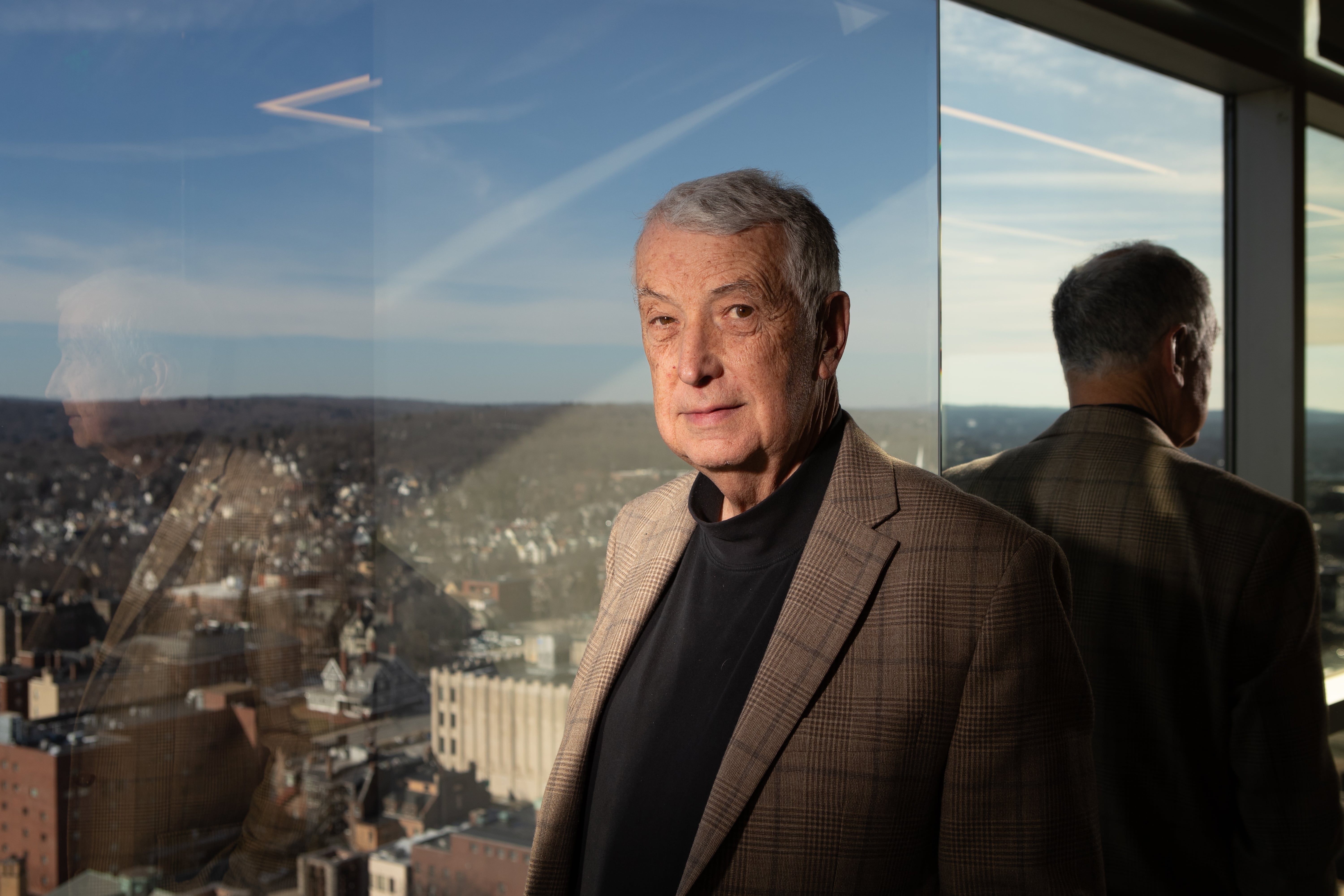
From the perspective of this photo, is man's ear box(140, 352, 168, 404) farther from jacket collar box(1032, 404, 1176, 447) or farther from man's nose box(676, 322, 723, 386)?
jacket collar box(1032, 404, 1176, 447)

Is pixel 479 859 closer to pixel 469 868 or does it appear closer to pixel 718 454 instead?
pixel 469 868

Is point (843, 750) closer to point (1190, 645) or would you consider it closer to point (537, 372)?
point (1190, 645)

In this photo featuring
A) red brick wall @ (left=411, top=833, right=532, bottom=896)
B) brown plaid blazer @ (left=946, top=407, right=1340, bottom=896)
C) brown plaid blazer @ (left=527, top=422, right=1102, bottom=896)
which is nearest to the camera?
brown plaid blazer @ (left=527, top=422, right=1102, bottom=896)

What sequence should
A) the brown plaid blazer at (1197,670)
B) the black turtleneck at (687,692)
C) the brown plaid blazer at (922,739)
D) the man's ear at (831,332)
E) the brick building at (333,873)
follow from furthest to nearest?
the brick building at (333,873) < the brown plaid blazer at (1197,670) < the man's ear at (831,332) < the black turtleneck at (687,692) < the brown plaid blazer at (922,739)

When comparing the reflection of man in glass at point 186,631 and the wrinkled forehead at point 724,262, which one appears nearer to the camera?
the wrinkled forehead at point 724,262

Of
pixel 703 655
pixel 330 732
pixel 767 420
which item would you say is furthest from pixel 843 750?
pixel 330 732

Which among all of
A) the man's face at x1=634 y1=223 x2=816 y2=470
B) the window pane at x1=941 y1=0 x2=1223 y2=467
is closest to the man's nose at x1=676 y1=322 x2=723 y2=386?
the man's face at x1=634 y1=223 x2=816 y2=470

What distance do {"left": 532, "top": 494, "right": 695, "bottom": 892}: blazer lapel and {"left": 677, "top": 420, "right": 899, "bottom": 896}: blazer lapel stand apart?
0.27 metres

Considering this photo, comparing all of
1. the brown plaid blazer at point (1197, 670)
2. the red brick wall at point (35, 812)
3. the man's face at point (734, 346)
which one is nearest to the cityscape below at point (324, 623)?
the red brick wall at point (35, 812)

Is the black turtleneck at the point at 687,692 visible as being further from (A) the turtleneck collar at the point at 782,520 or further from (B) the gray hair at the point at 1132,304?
(B) the gray hair at the point at 1132,304

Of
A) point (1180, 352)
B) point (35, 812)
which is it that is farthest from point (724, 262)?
point (35, 812)

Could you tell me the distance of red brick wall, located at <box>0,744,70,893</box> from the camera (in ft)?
4.71

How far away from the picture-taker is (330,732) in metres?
2.00

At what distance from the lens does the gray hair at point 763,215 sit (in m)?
1.13
